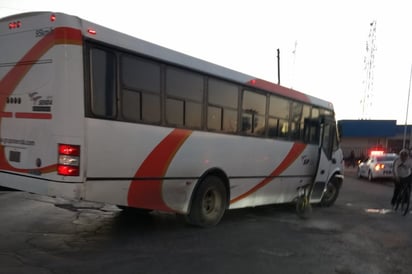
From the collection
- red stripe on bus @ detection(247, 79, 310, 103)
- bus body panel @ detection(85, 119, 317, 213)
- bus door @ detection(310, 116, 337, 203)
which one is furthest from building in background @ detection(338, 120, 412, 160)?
bus body panel @ detection(85, 119, 317, 213)

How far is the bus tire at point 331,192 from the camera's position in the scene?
42.4 ft

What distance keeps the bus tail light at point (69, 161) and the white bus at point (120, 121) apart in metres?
0.01

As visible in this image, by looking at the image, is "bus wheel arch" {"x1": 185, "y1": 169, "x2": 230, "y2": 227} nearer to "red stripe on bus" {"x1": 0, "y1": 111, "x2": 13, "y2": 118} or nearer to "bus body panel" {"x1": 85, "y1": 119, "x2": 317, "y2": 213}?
"bus body panel" {"x1": 85, "y1": 119, "x2": 317, "y2": 213}

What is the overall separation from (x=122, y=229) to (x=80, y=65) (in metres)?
3.34

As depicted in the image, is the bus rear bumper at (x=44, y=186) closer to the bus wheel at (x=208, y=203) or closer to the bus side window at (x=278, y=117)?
the bus wheel at (x=208, y=203)

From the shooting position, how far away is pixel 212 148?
835 cm

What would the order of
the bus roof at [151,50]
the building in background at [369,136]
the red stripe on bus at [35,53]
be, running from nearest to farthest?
1. the red stripe on bus at [35,53]
2. the bus roof at [151,50]
3. the building in background at [369,136]

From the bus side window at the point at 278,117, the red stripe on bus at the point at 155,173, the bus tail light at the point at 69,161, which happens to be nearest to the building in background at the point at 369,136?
the bus side window at the point at 278,117

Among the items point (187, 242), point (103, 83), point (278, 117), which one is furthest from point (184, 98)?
point (278, 117)

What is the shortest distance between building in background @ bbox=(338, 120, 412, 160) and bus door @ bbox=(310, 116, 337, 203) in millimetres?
41497

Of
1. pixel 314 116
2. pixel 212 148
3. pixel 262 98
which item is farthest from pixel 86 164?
pixel 314 116

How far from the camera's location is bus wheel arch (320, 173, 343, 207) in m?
12.9

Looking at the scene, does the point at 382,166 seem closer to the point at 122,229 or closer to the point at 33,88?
the point at 122,229

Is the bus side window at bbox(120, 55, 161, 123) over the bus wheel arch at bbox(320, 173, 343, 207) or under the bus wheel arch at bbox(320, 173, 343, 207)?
over
